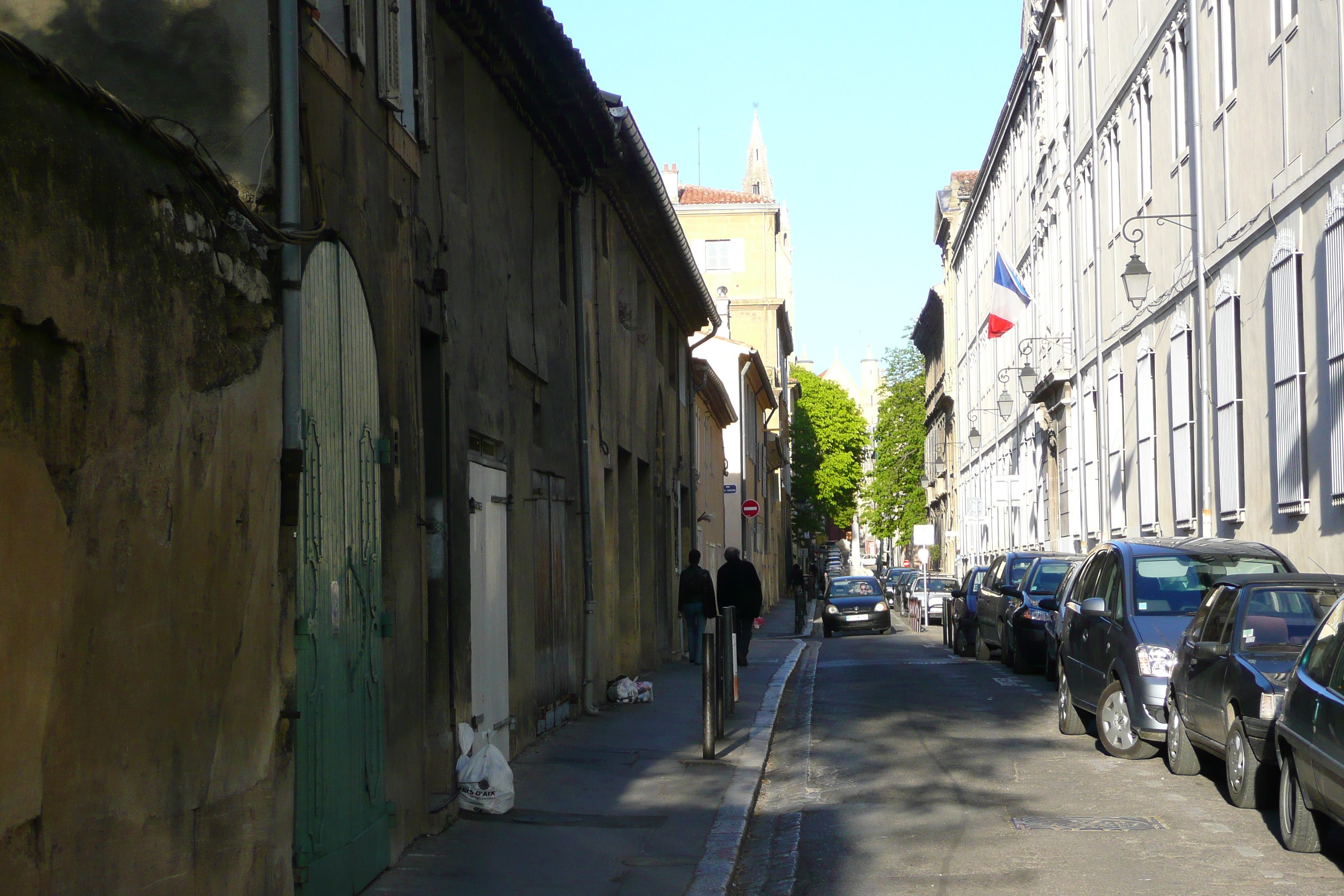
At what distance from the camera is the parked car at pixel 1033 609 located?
67.1ft

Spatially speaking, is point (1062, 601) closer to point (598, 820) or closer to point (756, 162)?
point (598, 820)

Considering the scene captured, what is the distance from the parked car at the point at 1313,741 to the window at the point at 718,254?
195 feet

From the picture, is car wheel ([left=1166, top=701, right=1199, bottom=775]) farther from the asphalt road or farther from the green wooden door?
the green wooden door

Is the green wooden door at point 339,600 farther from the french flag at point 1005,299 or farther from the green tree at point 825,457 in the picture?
the green tree at point 825,457

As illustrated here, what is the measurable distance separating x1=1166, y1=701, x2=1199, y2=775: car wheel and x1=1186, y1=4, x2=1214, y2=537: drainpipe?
11086 mm

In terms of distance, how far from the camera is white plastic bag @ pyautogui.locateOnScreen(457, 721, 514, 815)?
9125 mm

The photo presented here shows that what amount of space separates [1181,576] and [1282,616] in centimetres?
280

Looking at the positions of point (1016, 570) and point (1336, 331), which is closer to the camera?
point (1336, 331)

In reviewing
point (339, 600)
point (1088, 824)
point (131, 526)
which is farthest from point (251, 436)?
point (1088, 824)

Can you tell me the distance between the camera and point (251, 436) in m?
5.65

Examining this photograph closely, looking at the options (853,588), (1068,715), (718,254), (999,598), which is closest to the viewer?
(1068,715)

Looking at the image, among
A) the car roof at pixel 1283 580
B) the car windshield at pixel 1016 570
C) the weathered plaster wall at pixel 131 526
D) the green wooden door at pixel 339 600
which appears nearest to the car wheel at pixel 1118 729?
the car roof at pixel 1283 580

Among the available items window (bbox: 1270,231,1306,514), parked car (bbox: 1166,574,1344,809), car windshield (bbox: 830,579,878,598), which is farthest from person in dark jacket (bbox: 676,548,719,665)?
car windshield (bbox: 830,579,878,598)

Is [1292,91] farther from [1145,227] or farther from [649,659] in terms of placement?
[649,659]
